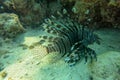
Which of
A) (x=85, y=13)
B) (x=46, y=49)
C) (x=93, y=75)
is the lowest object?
(x=93, y=75)

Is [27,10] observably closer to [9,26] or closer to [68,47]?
[9,26]

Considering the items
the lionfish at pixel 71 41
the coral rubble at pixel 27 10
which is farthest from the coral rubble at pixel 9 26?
the lionfish at pixel 71 41

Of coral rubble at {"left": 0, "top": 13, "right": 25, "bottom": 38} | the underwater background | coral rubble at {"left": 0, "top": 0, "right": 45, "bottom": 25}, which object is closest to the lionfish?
the underwater background

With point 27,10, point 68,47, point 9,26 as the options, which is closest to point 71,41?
point 68,47

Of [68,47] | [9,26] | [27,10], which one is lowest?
[68,47]

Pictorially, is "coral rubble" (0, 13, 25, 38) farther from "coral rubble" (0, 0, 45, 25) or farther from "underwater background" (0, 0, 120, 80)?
"coral rubble" (0, 0, 45, 25)

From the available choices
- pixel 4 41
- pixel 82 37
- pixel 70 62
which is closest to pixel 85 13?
pixel 82 37

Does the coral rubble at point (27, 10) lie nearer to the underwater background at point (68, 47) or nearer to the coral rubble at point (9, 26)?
the underwater background at point (68, 47)

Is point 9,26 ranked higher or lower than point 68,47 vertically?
higher

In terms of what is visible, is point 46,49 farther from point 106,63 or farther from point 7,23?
point 7,23
